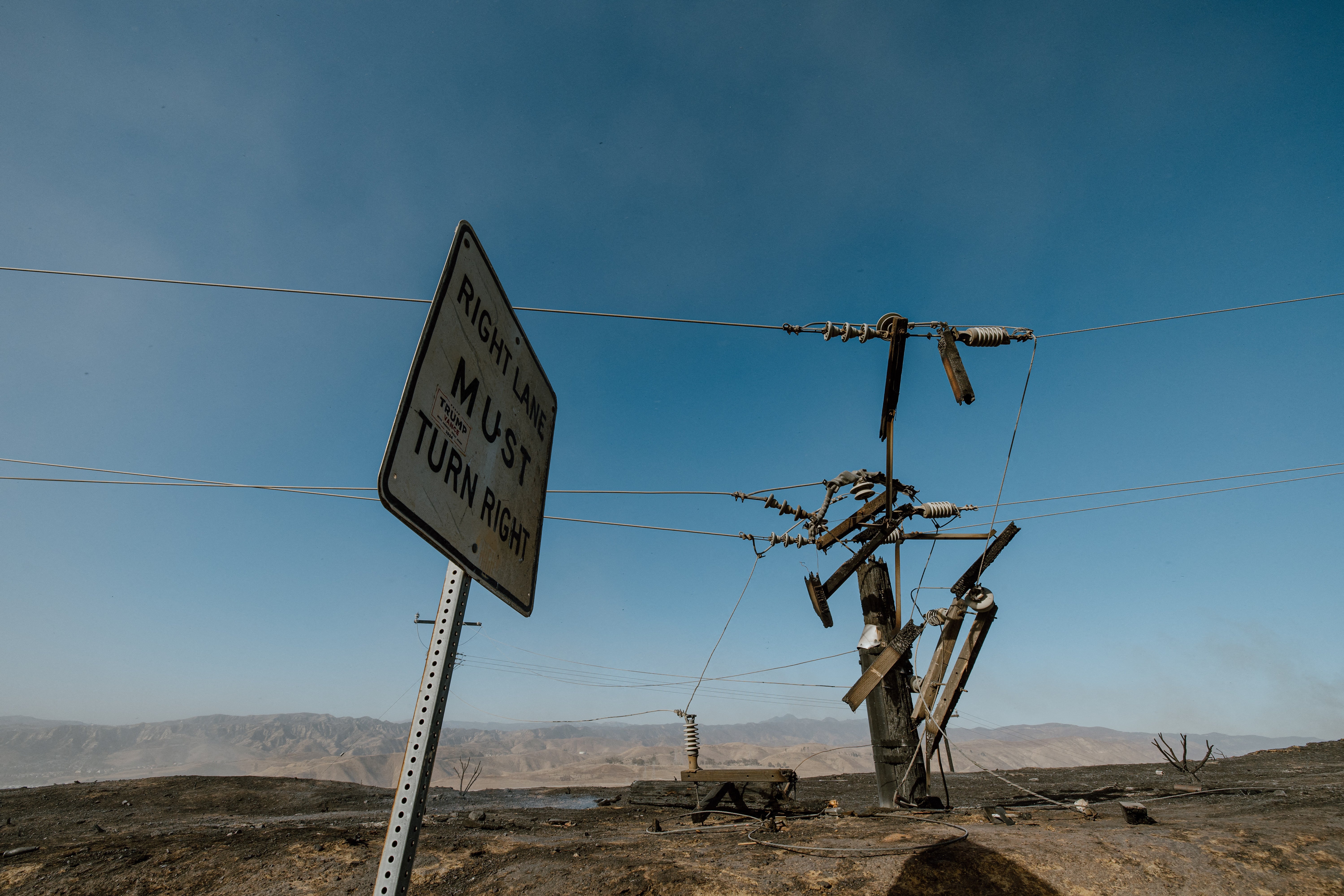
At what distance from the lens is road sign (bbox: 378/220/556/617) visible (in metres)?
1.47

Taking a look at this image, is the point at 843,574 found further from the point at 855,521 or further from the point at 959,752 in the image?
the point at 959,752

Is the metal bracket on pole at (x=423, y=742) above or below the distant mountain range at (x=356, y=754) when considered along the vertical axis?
above

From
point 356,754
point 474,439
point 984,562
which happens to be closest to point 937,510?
point 984,562

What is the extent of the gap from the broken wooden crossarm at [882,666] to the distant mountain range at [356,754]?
258 feet

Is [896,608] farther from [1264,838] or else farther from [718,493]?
[1264,838]

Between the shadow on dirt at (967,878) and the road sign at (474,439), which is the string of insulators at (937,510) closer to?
the shadow on dirt at (967,878)

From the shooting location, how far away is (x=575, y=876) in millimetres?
5473

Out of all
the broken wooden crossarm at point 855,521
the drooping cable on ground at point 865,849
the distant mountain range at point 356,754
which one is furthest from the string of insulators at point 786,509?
the distant mountain range at point 356,754

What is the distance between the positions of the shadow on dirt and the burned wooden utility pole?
10.8 ft

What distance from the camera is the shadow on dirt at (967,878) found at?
188 inches

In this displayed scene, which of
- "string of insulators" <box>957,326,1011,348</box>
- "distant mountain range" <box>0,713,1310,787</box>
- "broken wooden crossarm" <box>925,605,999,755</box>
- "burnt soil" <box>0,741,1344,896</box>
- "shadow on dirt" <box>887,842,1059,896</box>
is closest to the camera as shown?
"shadow on dirt" <box>887,842,1059,896</box>

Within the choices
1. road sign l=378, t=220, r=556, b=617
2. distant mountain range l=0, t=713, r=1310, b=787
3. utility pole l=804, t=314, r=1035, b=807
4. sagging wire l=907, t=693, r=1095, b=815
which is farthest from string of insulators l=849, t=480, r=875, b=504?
distant mountain range l=0, t=713, r=1310, b=787

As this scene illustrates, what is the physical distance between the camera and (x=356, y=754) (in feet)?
444

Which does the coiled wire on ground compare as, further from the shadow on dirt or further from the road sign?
the road sign
